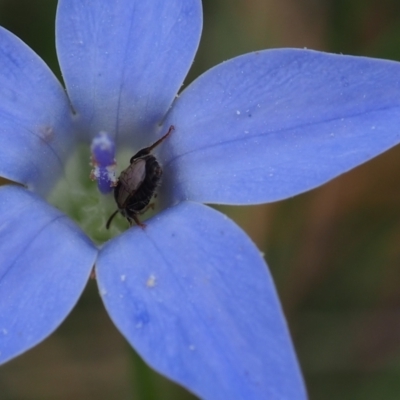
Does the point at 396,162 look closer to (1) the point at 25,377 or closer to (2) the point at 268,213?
(2) the point at 268,213

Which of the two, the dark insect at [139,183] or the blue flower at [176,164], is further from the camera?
the dark insect at [139,183]

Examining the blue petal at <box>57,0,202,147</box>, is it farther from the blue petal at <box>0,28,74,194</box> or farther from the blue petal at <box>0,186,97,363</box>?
the blue petal at <box>0,186,97,363</box>

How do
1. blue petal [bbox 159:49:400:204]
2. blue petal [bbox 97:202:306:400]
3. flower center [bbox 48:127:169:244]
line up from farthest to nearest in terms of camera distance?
flower center [bbox 48:127:169:244] < blue petal [bbox 159:49:400:204] < blue petal [bbox 97:202:306:400]

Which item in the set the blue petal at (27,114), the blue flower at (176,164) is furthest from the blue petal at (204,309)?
the blue petal at (27,114)

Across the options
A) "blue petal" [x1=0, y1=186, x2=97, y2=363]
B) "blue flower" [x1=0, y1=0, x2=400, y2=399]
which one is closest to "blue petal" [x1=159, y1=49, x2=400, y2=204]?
"blue flower" [x1=0, y1=0, x2=400, y2=399]

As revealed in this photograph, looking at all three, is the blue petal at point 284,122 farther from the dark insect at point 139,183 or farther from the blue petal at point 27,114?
the blue petal at point 27,114

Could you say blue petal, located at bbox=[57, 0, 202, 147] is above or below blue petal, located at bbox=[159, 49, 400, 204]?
above

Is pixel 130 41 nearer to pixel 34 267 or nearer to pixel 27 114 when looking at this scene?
pixel 27 114

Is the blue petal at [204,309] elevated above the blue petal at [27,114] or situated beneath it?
situated beneath
